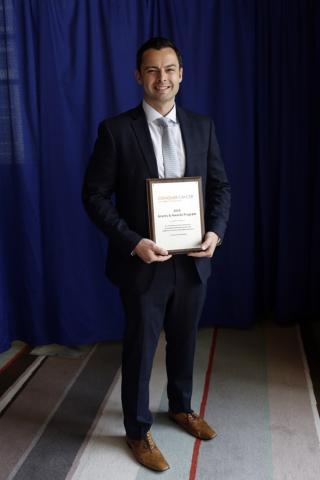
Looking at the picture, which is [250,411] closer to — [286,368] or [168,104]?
[286,368]

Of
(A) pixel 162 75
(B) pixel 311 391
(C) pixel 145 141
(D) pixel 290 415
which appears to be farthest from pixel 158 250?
(B) pixel 311 391

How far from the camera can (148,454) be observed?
193cm

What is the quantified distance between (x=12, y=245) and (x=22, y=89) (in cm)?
87

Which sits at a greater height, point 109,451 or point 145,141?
point 145,141

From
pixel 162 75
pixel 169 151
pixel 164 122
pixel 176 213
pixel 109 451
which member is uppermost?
pixel 162 75

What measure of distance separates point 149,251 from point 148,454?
2.74 ft

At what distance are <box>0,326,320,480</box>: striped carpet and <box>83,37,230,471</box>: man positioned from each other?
0.16 meters

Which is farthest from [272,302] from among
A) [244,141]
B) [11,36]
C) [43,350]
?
[11,36]

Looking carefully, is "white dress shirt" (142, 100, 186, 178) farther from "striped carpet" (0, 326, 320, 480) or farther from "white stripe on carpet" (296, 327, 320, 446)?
"white stripe on carpet" (296, 327, 320, 446)

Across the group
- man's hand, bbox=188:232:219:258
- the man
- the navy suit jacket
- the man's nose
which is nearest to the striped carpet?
the man

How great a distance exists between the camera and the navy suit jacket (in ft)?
5.78

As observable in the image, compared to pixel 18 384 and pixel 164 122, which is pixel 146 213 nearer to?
pixel 164 122

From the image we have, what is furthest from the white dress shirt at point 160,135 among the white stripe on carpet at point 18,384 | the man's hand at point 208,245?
the white stripe on carpet at point 18,384

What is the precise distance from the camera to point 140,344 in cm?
187
